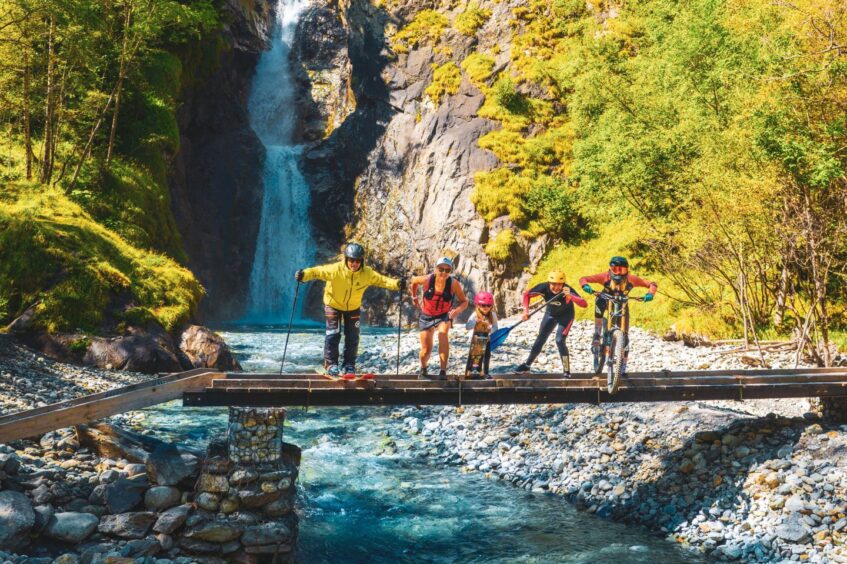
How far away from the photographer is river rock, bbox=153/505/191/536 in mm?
8828

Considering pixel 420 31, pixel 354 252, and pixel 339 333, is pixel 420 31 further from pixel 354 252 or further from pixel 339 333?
pixel 339 333

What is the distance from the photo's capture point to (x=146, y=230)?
28.3 metres

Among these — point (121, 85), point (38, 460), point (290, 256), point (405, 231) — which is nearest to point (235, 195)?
point (290, 256)

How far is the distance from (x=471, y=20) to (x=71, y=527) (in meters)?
42.7

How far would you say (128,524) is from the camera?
8.71 metres

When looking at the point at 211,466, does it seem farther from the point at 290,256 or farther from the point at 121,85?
the point at 290,256

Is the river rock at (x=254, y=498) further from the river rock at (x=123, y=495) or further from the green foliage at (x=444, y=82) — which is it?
the green foliage at (x=444, y=82)

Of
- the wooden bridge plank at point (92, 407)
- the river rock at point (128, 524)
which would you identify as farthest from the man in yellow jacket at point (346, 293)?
the river rock at point (128, 524)

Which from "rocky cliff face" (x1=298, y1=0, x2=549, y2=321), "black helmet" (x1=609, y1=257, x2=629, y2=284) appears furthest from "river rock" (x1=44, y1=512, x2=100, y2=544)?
"rocky cliff face" (x1=298, y1=0, x2=549, y2=321)

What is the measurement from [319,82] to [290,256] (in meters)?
17.2

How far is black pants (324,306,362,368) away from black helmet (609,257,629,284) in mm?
4735

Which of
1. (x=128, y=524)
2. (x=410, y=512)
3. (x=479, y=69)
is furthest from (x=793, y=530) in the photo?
(x=479, y=69)

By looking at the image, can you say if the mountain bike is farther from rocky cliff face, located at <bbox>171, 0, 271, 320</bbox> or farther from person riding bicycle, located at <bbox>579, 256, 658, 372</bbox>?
rocky cliff face, located at <bbox>171, 0, 271, 320</bbox>

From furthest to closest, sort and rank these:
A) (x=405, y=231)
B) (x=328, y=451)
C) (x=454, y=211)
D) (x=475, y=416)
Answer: (x=405, y=231)
(x=454, y=211)
(x=475, y=416)
(x=328, y=451)
